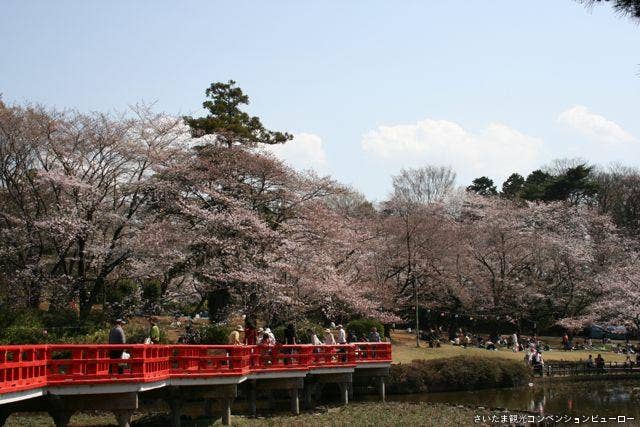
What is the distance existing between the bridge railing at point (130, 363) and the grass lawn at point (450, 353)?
43.6 ft

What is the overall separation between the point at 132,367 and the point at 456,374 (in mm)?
23911

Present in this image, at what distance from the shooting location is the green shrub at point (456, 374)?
37094 mm

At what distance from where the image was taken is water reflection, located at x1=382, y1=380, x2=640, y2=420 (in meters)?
30.0

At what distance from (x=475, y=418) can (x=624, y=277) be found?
33731mm

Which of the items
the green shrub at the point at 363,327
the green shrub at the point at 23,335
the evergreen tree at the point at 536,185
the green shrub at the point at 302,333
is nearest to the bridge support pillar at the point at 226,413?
the green shrub at the point at 23,335

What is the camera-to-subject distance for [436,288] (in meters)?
54.6

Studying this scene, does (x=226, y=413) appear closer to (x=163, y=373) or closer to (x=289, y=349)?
(x=163, y=373)

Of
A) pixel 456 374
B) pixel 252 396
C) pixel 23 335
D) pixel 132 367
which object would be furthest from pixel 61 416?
pixel 456 374

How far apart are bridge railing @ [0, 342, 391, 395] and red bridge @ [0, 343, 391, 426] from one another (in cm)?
2

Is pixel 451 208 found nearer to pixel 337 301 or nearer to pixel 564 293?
pixel 564 293

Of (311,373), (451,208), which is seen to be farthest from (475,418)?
(451,208)

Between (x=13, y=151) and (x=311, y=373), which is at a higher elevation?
(x=13, y=151)

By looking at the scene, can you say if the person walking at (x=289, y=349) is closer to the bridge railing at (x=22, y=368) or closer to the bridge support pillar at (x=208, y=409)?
the bridge support pillar at (x=208, y=409)

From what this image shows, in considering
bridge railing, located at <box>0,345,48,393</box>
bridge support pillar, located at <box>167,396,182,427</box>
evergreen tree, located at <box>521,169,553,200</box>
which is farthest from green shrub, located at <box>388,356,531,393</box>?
evergreen tree, located at <box>521,169,553,200</box>
